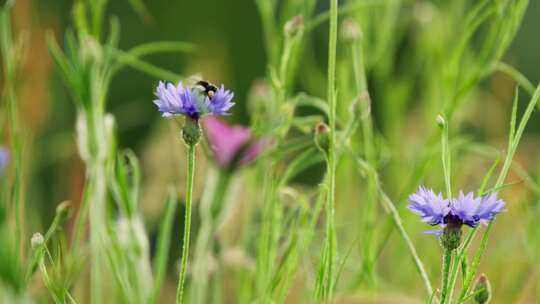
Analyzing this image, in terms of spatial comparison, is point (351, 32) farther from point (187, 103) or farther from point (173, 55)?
point (173, 55)

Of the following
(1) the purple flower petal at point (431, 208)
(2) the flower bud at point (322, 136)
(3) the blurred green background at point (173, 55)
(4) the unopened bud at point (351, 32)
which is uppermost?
(3) the blurred green background at point (173, 55)

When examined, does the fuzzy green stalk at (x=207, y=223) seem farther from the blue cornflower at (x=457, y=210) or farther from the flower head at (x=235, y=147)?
the blue cornflower at (x=457, y=210)

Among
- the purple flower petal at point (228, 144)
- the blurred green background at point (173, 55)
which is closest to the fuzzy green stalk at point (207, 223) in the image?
the purple flower petal at point (228, 144)

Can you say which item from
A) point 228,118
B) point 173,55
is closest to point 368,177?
point 228,118

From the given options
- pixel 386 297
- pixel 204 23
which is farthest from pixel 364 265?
pixel 204 23

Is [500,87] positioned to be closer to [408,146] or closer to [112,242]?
[408,146]

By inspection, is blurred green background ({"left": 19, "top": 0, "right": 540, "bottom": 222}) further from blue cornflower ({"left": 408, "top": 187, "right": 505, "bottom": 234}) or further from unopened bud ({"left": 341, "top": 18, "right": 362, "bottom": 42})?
blue cornflower ({"left": 408, "top": 187, "right": 505, "bottom": 234})
